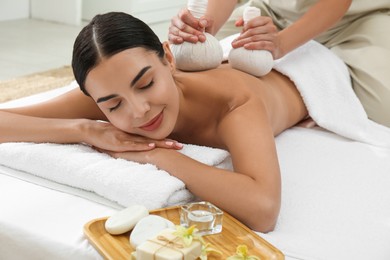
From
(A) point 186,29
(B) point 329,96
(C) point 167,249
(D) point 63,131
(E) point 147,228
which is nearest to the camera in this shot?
(C) point 167,249

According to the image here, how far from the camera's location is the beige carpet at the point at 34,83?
121 inches

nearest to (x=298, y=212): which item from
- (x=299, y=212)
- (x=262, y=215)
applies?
(x=299, y=212)

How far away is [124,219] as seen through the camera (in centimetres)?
131

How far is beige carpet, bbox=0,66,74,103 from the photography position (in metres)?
3.08

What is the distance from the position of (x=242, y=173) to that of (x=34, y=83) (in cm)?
201

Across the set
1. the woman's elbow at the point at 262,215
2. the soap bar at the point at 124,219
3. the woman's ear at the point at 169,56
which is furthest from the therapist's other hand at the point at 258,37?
the soap bar at the point at 124,219

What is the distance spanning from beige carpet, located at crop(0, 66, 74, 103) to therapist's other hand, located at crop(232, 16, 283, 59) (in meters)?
1.40

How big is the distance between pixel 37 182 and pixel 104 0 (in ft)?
11.5

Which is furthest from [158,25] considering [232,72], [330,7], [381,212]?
[381,212]

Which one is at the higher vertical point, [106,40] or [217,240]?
[106,40]

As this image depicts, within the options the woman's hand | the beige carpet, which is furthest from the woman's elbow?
the beige carpet

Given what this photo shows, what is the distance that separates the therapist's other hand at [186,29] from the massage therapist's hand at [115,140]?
1.13 feet

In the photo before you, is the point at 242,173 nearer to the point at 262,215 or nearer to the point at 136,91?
the point at 262,215

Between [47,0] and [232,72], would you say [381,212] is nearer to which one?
[232,72]
